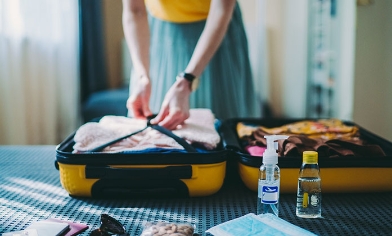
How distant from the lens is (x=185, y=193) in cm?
96

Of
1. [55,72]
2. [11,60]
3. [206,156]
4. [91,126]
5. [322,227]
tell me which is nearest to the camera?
[322,227]

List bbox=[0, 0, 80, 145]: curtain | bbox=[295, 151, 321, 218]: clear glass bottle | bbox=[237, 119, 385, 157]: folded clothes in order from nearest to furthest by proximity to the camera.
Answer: bbox=[295, 151, 321, 218]: clear glass bottle
bbox=[237, 119, 385, 157]: folded clothes
bbox=[0, 0, 80, 145]: curtain

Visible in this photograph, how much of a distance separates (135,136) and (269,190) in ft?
1.23

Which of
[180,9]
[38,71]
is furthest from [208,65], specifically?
[38,71]

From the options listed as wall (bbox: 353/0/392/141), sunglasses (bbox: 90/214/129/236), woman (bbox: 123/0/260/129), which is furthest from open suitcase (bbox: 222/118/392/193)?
wall (bbox: 353/0/392/141)

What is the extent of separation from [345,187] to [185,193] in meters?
0.34

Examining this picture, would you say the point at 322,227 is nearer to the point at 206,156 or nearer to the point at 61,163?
the point at 206,156

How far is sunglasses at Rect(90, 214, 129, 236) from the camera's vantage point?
2.42 ft

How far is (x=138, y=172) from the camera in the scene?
937 millimetres

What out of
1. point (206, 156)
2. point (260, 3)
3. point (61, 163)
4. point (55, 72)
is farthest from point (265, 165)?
point (260, 3)

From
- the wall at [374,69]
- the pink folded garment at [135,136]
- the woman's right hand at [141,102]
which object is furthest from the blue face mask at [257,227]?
the wall at [374,69]

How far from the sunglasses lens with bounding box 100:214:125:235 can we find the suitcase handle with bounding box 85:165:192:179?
0.18 metres

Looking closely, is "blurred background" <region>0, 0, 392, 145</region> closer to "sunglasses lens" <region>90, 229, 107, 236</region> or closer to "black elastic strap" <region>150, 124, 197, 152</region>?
"black elastic strap" <region>150, 124, 197, 152</region>

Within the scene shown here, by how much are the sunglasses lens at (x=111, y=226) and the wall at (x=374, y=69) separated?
1.07 meters
